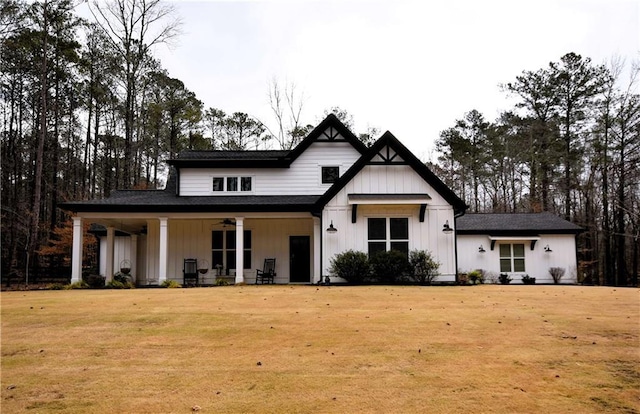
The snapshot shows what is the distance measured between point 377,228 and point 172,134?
21969 mm

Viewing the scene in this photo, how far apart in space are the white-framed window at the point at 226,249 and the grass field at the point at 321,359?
10.2m

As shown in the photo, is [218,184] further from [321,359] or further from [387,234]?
[321,359]

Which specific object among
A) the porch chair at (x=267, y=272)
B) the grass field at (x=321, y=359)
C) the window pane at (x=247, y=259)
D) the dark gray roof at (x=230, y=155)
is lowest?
the grass field at (x=321, y=359)

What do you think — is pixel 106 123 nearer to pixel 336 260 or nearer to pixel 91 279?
pixel 91 279

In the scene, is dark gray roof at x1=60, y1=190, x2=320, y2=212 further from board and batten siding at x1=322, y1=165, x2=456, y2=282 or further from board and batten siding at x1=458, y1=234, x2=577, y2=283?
board and batten siding at x1=458, y1=234, x2=577, y2=283

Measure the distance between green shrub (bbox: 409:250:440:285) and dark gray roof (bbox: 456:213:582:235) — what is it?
457cm

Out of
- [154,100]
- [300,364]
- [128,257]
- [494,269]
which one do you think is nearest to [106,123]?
[154,100]

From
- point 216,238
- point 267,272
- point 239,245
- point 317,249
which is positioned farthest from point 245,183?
point 317,249

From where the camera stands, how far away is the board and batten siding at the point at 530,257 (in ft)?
70.0

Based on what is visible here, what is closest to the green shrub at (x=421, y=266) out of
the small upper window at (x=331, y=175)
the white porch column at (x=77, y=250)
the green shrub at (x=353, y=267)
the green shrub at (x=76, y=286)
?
the green shrub at (x=353, y=267)

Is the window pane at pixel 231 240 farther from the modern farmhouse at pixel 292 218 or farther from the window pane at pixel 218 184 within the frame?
the window pane at pixel 218 184

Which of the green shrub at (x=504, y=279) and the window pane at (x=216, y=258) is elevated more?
the window pane at (x=216, y=258)

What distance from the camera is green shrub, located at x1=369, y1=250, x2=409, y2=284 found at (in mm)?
17234

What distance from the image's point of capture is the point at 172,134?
34.8 m
